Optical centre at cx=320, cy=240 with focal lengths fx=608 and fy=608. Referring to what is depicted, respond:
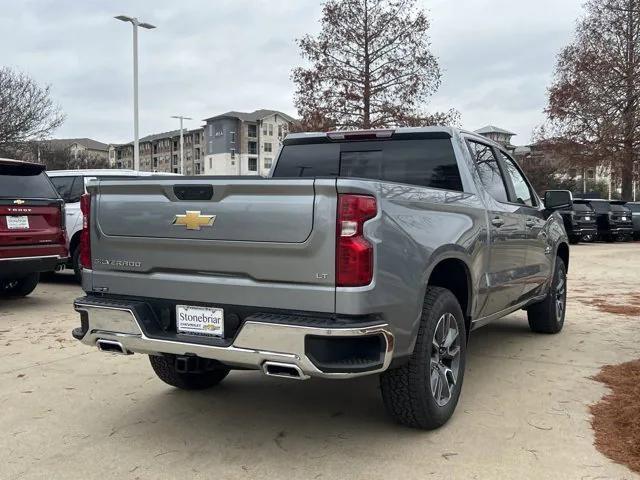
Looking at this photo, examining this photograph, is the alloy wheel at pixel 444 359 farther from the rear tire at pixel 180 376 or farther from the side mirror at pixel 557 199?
the side mirror at pixel 557 199

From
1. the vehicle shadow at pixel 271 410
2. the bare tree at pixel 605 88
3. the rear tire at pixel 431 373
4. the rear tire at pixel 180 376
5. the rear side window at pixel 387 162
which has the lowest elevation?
the vehicle shadow at pixel 271 410

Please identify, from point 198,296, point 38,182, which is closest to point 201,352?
point 198,296

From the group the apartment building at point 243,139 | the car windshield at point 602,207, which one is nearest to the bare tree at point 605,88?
the car windshield at point 602,207

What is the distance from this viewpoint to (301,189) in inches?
119

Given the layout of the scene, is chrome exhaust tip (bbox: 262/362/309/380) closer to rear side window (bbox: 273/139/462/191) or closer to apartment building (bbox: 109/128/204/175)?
rear side window (bbox: 273/139/462/191)

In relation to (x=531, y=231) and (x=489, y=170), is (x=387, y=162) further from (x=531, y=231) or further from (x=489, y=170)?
(x=531, y=231)

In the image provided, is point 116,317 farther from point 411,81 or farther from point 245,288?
point 411,81

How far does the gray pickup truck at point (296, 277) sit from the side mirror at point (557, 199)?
181 centimetres

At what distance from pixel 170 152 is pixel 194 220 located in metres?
106

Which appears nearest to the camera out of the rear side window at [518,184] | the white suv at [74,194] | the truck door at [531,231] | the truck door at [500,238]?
the truck door at [500,238]

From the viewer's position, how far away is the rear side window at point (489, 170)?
15.7 feet

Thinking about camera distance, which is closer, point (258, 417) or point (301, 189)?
point (301, 189)

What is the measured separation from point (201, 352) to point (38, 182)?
607 cm

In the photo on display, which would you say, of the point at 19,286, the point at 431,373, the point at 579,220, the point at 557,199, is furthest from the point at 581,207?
the point at 431,373
